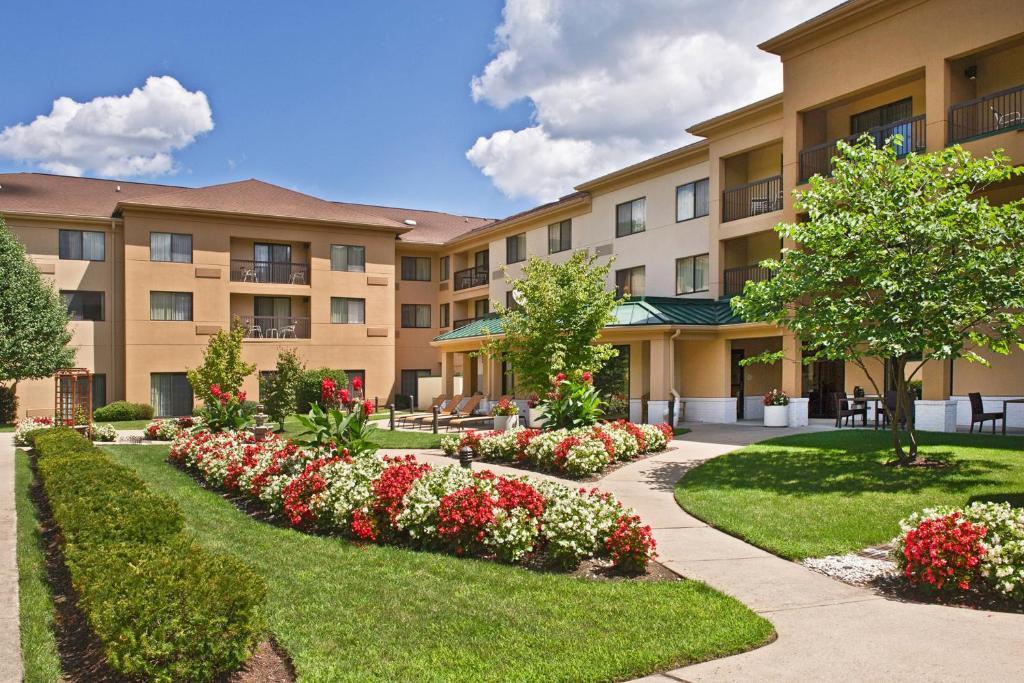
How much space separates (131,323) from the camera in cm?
3169

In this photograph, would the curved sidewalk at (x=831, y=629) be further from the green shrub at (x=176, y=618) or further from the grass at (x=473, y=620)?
the green shrub at (x=176, y=618)

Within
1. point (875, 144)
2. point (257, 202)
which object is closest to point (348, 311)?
point (257, 202)

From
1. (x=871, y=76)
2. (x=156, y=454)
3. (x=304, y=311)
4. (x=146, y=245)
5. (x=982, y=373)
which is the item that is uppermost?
(x=871, y=76)

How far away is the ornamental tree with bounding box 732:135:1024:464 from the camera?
1147 cm

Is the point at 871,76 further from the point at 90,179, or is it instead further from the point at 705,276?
the point at 90,179

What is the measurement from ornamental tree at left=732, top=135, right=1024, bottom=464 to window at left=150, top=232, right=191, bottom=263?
1075 inches

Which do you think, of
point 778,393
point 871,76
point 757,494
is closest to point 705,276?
point 778,393

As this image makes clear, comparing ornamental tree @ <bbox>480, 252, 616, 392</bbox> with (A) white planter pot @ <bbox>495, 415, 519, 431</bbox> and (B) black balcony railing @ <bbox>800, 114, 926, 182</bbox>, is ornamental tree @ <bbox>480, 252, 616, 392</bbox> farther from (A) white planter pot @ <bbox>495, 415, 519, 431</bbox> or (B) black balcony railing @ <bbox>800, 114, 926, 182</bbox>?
(B) black balcony railing @ <bbox>800, 114, 926, 182</bbox>

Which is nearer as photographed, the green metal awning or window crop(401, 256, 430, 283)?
the green metal awning

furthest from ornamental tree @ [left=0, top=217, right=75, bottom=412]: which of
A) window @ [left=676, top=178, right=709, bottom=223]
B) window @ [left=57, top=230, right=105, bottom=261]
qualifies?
window @ [left=676, top=178, right=709, bottom=223]

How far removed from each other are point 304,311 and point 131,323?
7.67 m

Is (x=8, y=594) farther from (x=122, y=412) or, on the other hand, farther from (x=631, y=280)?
(x=122, y=412)

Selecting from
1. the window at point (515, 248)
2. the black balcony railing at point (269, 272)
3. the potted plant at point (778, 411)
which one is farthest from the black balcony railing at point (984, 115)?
the black balcony railing at point (269, 272)

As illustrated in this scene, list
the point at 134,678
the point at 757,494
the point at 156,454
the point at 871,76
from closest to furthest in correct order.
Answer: the point at 134,678 → the point at 757,494 → the point at 156,454 → the point at 871,76
